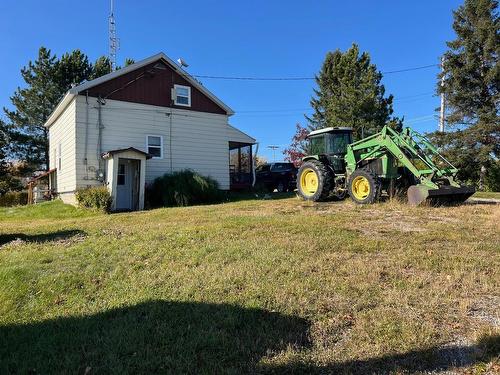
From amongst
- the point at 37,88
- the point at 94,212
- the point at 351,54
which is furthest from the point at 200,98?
the point at 37,88

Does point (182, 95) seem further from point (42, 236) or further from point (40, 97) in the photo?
point (40, 97)

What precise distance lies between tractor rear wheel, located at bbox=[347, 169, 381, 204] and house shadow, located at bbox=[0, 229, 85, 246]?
24.8 ft

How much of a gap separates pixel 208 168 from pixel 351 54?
65.1 ft

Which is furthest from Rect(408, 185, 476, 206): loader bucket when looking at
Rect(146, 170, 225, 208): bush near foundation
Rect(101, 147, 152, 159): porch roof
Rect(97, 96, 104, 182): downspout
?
Rect(97, 96, 104, 182): downspout

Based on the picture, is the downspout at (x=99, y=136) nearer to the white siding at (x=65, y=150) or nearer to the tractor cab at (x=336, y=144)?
the white siding at (x=65, y=150)

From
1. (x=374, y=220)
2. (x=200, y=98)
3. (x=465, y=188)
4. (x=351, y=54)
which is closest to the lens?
(x=374, y=220)

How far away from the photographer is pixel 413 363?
318 centimetres

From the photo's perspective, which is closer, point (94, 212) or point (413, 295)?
point (413, 295)

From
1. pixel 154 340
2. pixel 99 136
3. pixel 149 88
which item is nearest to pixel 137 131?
pixel 99 136

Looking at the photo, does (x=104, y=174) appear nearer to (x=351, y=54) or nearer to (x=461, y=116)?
(x=461, y=116)

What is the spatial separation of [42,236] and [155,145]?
389 inches

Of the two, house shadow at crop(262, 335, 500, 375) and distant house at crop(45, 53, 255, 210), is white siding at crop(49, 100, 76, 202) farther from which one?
house shadow at crop(262, 335, 500, 375)

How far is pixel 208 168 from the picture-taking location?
1983 cm

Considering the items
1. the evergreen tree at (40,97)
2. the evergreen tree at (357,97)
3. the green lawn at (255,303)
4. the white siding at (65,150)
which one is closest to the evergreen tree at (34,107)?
the evergreen tree at (40,97)
